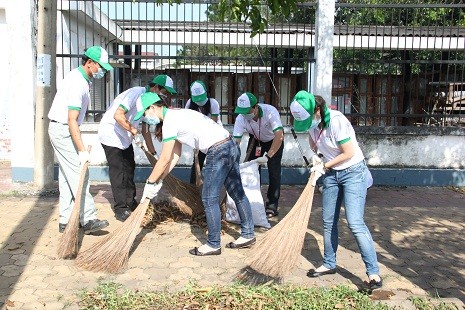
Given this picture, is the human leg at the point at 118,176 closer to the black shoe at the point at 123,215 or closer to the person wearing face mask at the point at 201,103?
the black shoe at the point at 123,215

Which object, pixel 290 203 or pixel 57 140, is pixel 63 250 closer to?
pixel 57 140

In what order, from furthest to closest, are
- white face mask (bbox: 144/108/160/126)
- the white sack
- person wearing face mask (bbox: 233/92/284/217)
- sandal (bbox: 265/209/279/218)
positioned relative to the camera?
sandal (bbox: 265/209/279/218), person wearing face mask (bbox: 233/92/284/217), the white sack, white face mask (bbox: 144/108/160/126)

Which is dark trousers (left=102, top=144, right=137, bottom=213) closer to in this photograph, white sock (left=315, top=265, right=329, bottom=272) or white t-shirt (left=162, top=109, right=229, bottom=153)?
white t-shirt (left=162, top=109, right=229, bottom=153)

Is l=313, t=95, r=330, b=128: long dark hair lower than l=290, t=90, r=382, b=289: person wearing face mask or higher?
higher

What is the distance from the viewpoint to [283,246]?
3.84 m

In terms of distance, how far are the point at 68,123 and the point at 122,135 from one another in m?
0.74

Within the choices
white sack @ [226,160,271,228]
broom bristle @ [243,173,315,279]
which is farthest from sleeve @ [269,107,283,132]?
broom bristle @ [243,173,315,279]

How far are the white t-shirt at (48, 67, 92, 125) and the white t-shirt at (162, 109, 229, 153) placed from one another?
40.1 inches

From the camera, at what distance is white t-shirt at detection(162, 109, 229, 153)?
412 cm

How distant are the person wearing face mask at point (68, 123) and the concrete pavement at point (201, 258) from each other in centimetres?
39

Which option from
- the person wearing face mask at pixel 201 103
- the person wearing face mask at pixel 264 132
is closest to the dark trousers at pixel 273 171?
the person wearing face mask at pixel 264 132

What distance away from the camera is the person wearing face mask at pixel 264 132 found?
5434mm

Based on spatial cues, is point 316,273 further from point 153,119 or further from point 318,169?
point 153,119

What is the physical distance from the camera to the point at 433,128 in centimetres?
806
